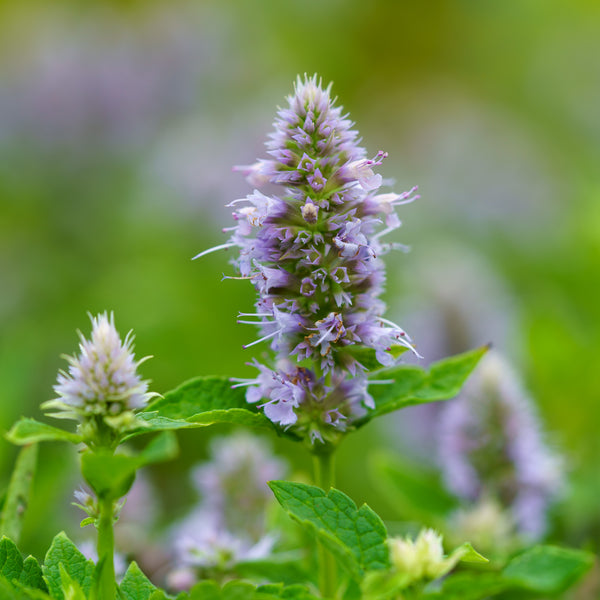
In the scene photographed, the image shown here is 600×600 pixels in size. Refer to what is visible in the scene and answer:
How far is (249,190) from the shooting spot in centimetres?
568

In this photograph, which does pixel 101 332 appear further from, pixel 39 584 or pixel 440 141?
pixel 440 141

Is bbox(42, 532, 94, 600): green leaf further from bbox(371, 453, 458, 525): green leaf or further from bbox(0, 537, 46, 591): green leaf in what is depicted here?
bbox(371, 453, 458, 525): green leaf

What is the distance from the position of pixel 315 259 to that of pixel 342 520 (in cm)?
45

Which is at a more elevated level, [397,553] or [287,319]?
[287,319]

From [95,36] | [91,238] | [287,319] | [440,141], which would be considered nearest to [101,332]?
[287,319]

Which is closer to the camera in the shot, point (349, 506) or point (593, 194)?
point (349, 506)

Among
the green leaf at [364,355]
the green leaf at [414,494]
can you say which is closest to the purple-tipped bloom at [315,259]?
the green leaf at [364,355]

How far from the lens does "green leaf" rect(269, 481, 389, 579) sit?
4.19 feet

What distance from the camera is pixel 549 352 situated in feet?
12.1

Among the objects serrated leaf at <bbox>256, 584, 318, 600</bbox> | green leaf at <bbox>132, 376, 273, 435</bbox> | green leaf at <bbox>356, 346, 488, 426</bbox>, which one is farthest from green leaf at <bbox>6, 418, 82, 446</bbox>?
green leaf at <bbox>356, 346, 488, 426</bbox>

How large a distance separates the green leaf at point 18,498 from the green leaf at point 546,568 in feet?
3.05

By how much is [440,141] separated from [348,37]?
188 centimetres

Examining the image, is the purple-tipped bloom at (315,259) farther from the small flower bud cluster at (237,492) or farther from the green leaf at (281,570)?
the small flower bud cluster at (237,492)

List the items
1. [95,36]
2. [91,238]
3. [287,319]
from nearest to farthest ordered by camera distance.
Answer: [287,319] < [91,238] < [95,36]
